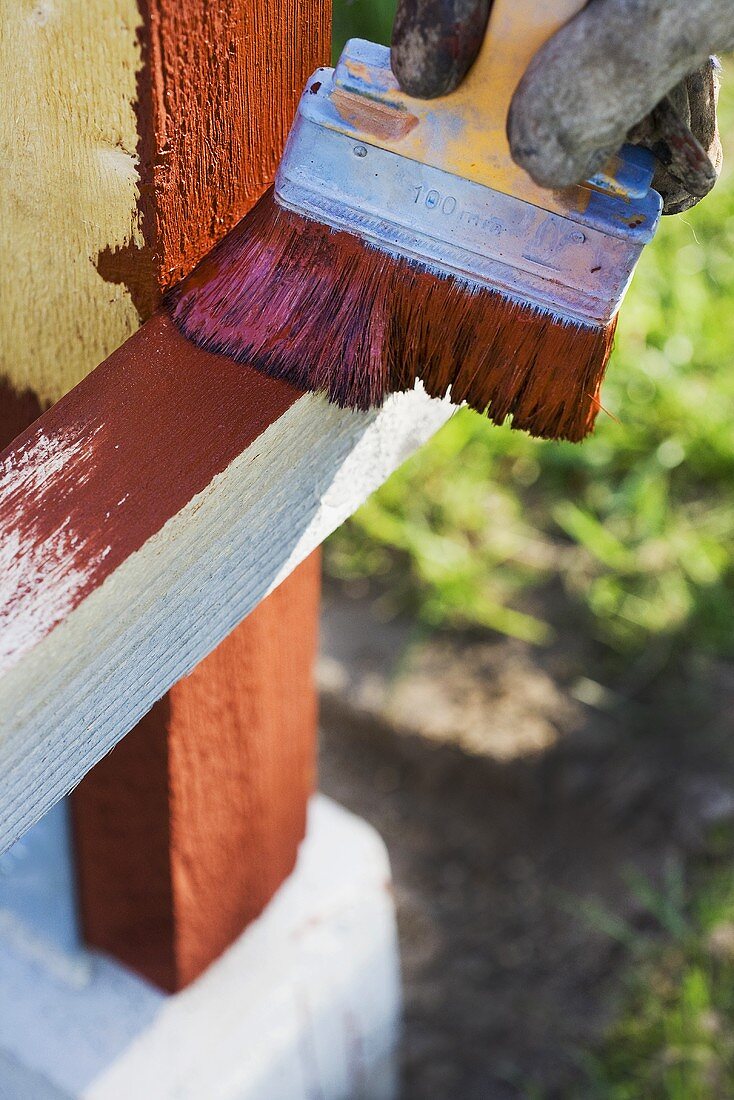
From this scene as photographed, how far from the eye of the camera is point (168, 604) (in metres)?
0.49

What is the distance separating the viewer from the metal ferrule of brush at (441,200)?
0.48 metres

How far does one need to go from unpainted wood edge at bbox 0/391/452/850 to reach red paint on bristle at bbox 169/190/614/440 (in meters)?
0.02

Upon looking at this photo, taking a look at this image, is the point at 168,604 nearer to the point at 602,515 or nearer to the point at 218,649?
the point at 218,649

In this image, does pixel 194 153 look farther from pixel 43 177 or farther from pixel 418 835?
pixel 418 835

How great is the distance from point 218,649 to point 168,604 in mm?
304

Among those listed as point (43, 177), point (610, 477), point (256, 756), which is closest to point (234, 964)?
point (256, 756)

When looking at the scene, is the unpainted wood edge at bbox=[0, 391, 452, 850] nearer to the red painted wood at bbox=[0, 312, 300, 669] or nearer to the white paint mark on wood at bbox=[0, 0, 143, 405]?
the red painted wood at bbox=[0, 312, 300, 669]

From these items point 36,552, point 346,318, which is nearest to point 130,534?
point 36,552

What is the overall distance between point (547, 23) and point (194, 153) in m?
0.18

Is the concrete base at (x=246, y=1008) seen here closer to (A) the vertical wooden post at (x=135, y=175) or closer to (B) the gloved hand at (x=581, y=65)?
(A) the vertical wooden post at (x=135, y=175)

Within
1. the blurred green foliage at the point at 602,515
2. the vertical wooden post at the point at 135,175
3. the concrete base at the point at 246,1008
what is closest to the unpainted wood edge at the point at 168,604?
the vertical wooden post at the point at 135,175

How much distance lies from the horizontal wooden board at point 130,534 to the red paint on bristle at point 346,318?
16 mm

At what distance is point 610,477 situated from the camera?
6.54 ft

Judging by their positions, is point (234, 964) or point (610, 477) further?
point (610, 477)
